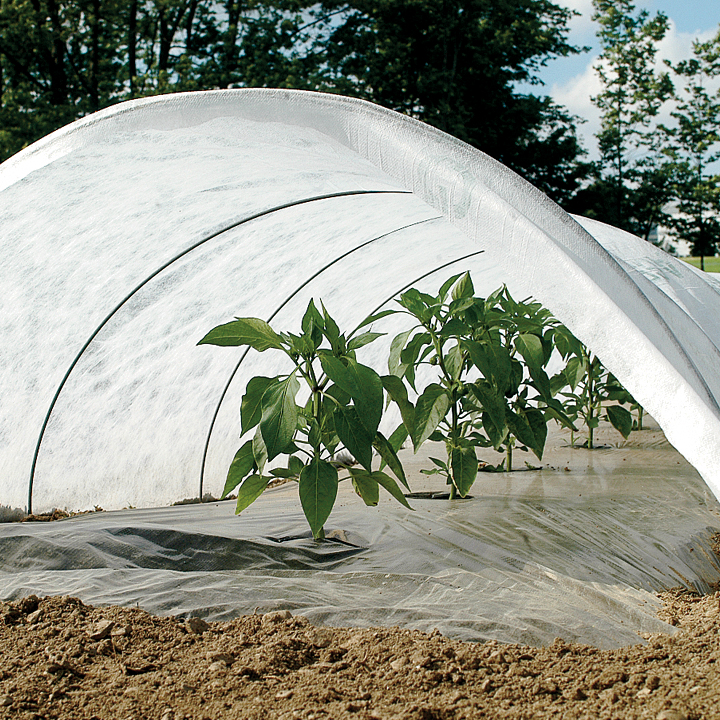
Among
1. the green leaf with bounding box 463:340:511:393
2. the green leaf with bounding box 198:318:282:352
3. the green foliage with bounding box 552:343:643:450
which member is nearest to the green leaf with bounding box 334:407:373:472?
the green leaf with bounding box 198:318:282:352

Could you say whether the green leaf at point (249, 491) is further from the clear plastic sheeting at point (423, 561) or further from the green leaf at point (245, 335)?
the green leaf at point (245, 335)

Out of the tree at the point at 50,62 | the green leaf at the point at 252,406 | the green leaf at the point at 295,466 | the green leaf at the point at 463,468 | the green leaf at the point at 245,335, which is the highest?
the tree at the point at 50,62

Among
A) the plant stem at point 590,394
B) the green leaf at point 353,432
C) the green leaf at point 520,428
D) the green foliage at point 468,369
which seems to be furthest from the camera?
the plant stem at point 590,394

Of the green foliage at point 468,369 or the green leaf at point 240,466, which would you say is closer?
the green leaf at point 240,466

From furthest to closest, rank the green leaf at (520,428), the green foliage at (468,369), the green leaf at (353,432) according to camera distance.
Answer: the green leaf at (520,428) < the green foliage at (468,369) < the green leaf at (353,432)

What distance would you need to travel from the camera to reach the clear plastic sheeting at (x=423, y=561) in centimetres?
204

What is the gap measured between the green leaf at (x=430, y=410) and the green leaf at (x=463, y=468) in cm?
19

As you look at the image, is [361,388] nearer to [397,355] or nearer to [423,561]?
[423,561]

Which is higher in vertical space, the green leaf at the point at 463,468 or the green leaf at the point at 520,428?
the green leaf at the point at 520,428

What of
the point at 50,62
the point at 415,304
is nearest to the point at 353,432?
the point at 415,304

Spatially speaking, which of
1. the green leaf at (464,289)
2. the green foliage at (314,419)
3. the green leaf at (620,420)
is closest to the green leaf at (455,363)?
the green leaf at (464,289)

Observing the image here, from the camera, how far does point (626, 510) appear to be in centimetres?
313

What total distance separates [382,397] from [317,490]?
376 millimetres

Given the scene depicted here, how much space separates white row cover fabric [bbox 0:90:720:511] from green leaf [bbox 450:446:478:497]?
3.49 ft
